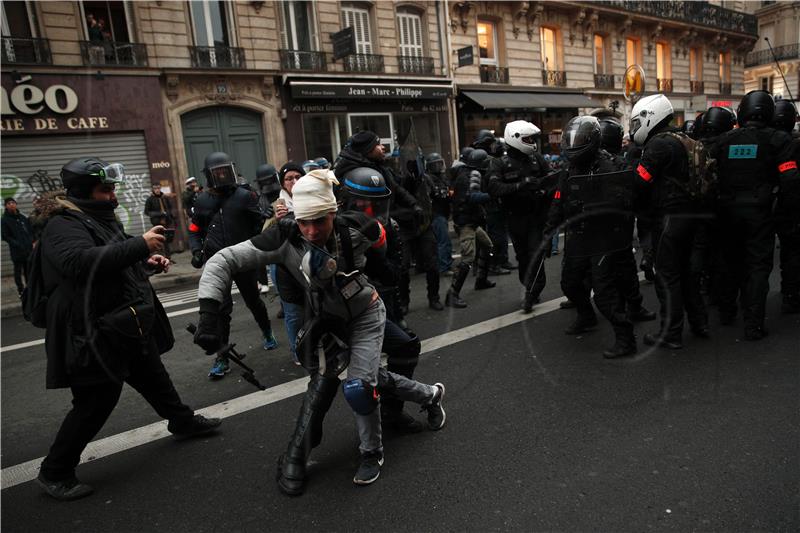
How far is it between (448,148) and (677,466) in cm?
1647

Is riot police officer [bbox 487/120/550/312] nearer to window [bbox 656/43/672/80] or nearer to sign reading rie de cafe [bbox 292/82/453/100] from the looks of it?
sign reading rie de cafe [bbox 292/82/453/100]

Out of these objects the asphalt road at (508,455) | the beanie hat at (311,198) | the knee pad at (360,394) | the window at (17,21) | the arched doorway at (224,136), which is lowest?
the asphalt road at (508,455)

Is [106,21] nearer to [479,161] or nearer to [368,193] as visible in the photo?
[479,161]

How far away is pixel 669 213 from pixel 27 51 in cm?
1324

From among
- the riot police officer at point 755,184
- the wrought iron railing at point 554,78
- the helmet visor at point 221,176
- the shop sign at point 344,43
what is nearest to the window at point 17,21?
the shop sign at point 344,43

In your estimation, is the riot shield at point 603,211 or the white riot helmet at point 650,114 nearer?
the riot shield at point 603,211

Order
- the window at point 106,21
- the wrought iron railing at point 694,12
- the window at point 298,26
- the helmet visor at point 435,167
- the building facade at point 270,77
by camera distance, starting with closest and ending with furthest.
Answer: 1. the helmet visor at point 435,167
2. the building facade at point 270,77
3. the window at point 106,21
4. the window at point 298,26
5. the wrought iron railing at point 694,12

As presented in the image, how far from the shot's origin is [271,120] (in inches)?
581

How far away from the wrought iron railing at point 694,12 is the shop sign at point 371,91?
29.5 ft

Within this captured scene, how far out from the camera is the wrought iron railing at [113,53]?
40.4 feet

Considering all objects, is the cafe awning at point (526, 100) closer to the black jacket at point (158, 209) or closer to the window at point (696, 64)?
the window at point (696, 64)

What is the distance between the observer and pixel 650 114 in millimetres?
4309

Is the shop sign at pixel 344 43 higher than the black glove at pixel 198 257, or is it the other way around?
the shop sign at pixel 344 43

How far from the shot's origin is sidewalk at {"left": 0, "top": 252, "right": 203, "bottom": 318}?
8.15 m
